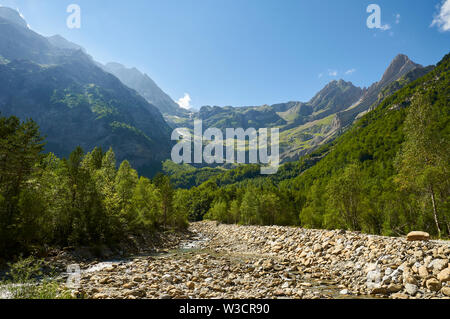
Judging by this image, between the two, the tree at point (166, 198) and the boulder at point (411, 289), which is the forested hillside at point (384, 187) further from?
the tree at point (166, 198)

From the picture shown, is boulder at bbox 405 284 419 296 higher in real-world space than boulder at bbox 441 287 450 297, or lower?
lower

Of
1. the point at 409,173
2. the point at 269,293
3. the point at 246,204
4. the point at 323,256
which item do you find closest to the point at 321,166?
the point at 246,204

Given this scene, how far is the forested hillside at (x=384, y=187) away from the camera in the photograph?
30.8 metres

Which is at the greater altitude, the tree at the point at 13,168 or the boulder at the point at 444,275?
the tree at the point at 13,168

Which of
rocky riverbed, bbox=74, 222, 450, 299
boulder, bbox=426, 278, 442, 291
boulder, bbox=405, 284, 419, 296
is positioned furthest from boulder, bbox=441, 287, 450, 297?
boulder, bbox=405, 284, 419, 296

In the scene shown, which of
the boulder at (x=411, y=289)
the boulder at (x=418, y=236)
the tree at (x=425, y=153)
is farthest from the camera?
the tree at (x=425, y=153)

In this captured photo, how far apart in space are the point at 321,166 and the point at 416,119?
127 metres

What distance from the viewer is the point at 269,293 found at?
13.2 m

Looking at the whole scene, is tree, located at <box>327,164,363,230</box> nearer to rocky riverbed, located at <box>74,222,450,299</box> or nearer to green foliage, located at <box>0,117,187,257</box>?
rocky riverbed, located at <box>74,222,450,299</box>

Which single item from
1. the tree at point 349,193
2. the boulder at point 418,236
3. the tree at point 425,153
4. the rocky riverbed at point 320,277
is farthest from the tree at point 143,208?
the tree at point 425,153

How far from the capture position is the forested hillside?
30766 mm

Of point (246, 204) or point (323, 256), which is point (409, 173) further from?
point (246, 204)

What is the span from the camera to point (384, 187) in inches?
2965
